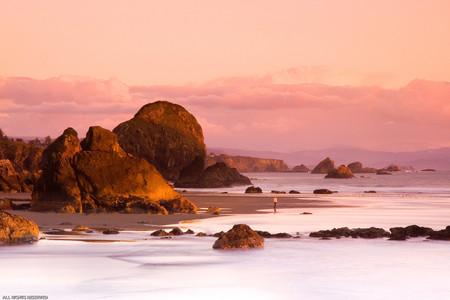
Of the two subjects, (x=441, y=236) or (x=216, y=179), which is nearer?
(x=441, y=236)

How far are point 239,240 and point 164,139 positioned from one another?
10498cm

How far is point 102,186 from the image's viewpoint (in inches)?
1489

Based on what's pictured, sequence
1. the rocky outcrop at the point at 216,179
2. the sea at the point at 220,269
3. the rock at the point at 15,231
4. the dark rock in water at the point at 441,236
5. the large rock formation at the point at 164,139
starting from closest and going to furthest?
1. the sea at the point at 220,269
2. the rock at the point at 15,231
3. the dark rock in water at the point at 441,236
4. the rocky outcrop at the point at 216,179
5. the large rock formation at the point at 164,139

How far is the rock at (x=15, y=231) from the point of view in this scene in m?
22.4

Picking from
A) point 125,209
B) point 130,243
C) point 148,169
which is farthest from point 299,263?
point 148,169

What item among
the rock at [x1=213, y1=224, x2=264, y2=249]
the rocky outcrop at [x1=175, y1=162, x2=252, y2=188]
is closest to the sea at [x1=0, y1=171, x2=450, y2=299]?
the rock at [x1=213, y1=224, x2=264, y2=249]

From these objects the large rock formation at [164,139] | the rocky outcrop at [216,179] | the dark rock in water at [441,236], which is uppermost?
the large rock formation at [164,139]

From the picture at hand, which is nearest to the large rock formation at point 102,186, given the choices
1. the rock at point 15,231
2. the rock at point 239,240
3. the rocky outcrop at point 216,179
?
the rock at point 15,231

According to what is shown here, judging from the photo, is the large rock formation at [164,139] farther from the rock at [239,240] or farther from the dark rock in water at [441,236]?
the rock at [239,240]

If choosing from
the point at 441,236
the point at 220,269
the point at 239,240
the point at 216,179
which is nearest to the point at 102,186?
Result: the point at 239,240

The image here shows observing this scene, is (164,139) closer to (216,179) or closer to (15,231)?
(216,179)

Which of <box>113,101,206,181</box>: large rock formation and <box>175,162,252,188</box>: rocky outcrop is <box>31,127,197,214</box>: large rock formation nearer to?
<box>175,162,252,188</box>: rocky outcrop

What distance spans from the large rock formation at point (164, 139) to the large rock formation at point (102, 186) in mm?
75111

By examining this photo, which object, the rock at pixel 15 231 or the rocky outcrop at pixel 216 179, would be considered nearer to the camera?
the rock at pixel 15 231
